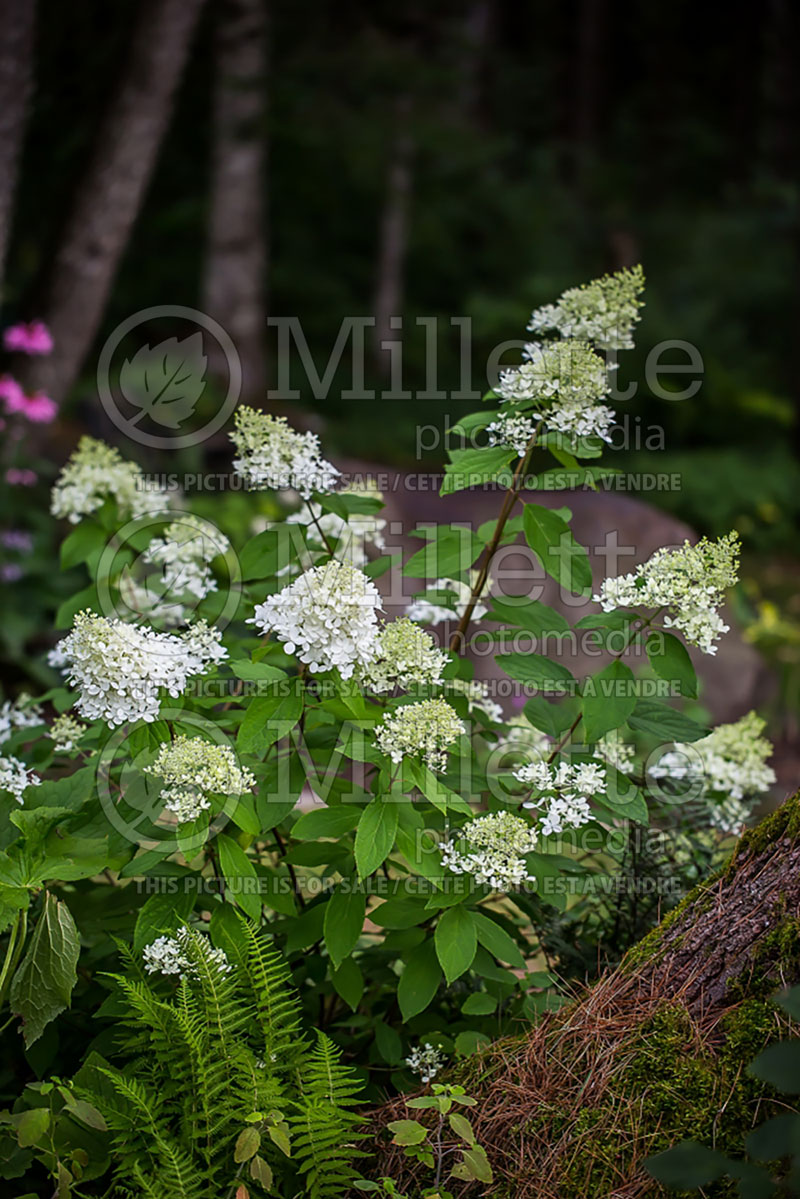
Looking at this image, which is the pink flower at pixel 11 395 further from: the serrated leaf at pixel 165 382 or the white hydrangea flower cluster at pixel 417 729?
the white hydrangea flower cluster at pixel 417 729

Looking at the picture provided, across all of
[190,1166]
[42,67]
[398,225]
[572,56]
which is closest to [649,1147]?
[190,1166]

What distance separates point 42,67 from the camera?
21.0 ft

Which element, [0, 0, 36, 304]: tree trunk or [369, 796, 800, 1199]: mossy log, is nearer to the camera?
[369, 796, 800, 1199]: mossy log

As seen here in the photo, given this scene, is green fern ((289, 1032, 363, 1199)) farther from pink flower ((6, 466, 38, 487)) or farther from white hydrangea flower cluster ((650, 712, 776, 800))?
pink flower ((6, 466, 38, 487))

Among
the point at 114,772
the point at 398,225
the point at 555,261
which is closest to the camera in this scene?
the point at 114,772

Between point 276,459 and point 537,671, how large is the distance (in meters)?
0.69

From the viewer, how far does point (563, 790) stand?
80.2 inches

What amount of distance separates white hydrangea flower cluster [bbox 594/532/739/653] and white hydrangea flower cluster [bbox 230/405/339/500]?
0.64 meters

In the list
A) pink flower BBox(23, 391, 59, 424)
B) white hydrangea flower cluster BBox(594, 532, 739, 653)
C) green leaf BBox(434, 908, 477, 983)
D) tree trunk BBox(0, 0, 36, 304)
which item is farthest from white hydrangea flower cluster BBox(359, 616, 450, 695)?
pink flower BBox(23, 391, 59, 424)

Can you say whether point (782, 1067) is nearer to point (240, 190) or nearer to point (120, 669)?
point (120, 669)

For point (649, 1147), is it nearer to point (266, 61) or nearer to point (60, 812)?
point (60, 812)

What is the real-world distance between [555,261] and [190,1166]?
10.9 metres

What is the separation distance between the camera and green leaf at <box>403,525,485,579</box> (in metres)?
2.15

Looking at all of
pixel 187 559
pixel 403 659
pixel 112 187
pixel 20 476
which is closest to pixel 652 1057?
pixel 403 659
